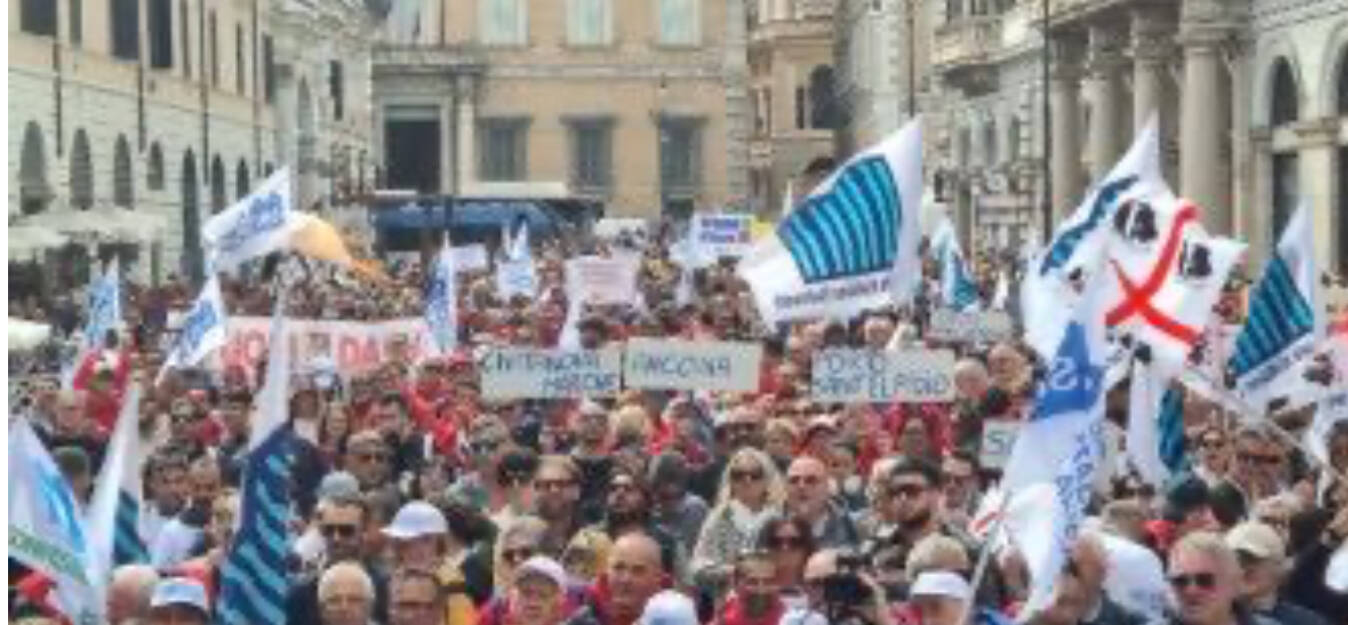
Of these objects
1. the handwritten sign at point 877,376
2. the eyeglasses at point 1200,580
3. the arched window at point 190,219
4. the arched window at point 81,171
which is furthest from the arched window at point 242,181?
the eyeglasses at point 1200,580

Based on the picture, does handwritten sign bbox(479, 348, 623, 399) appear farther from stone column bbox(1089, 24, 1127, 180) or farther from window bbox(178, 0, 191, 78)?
window bbox(178, 0, 191, 78)

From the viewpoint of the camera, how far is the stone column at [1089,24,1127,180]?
2160 inches

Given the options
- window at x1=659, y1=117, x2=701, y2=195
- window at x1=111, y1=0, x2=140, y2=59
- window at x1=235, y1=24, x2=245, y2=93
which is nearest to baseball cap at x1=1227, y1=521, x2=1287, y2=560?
window at x1=111, y1=0, x2=140, y2=59

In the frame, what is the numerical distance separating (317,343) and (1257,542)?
38.6ft

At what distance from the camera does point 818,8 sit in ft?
363

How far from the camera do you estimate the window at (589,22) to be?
345ft

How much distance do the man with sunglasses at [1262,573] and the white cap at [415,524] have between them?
3.00 metres

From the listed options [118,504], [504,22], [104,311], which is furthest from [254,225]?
[504,22]

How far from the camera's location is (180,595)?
10.1m

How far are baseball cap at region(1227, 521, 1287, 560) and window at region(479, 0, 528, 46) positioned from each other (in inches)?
3778

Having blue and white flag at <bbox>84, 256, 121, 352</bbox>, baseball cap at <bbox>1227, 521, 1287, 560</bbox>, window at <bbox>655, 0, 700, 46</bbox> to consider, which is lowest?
baseball cap at <bbox>1227, 521, 1287, 560</bbox>

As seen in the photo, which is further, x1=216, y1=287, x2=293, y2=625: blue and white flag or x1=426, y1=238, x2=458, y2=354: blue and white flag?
x1=426, y1=238, x2=458, y2=354: blue and white flag

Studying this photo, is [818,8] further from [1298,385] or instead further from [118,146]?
[1298,385]

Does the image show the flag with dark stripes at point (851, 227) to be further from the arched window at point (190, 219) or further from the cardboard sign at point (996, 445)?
the arched window at point (190, 219)
